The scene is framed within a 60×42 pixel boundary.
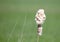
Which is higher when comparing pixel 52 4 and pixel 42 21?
pixel 52 4

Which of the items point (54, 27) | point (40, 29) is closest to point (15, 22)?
point (40, 29)

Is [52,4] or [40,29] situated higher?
[52,4]

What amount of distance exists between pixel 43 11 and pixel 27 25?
0.53 feet

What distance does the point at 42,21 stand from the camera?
3.21 feet

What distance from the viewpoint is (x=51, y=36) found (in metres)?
1.01

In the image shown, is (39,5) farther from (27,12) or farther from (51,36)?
Answer: (51,36)

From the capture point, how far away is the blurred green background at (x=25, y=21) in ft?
3.27

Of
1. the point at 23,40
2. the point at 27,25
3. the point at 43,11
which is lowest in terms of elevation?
the point at 23,40

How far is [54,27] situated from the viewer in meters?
1.03

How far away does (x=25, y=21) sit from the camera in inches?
40.0

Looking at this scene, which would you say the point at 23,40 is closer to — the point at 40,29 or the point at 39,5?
the point at 40,29

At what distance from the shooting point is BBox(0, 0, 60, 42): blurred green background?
39.3 inches

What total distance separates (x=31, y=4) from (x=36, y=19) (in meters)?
0.13

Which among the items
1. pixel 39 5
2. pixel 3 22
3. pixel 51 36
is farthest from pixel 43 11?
pixel 3 22
